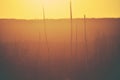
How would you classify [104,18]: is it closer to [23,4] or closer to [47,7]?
[47,7]

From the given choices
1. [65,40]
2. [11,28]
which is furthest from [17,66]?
[65,40]

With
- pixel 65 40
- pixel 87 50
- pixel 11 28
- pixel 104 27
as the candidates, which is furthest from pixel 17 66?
pixel 104 27

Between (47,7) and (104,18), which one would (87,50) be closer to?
(104,18)

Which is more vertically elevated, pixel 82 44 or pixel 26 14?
pixel 26 14

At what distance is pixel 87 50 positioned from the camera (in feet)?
4.47

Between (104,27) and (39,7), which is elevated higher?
(39,7)

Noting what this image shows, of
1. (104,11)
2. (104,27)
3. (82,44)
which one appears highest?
(104,11)

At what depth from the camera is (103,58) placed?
4.43ft

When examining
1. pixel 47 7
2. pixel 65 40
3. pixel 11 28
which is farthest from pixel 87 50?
pixel 11 28

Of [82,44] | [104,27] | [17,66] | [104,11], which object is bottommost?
[17,66]

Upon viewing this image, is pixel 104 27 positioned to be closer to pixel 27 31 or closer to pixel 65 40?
pixel 65 40

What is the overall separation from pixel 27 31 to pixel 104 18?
0.50 metres

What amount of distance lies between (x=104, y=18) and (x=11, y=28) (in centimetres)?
60

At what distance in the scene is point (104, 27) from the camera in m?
1.37
